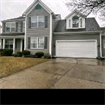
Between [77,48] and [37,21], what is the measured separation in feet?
22.7

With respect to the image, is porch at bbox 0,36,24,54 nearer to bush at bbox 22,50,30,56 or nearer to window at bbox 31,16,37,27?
window at bbox 31,16,37,27

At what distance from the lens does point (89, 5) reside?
837 centimetres

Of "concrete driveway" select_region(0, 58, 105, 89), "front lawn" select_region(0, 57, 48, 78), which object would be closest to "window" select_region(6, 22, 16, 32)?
"front lawn" select_region(0, 57, 48, 78)

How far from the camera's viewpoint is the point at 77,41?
13656mm

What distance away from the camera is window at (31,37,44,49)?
1401cm

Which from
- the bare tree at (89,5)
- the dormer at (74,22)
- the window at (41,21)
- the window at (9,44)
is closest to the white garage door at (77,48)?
the dormer at (74,22)

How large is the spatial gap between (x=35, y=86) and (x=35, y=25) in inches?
471

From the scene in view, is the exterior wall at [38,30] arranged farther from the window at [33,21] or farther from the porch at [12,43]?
the porch at [12,43]

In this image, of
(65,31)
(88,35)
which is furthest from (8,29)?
(88,35)

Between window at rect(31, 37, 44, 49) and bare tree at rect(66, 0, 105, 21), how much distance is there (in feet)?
21.1

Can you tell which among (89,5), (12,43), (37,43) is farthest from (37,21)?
(89,5)

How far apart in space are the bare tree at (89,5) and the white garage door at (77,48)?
15.8ft

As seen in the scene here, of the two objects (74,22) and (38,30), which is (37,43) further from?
(74,22)
